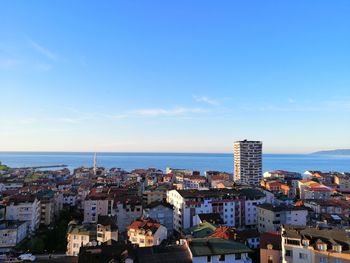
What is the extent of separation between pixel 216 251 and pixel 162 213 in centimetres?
2043

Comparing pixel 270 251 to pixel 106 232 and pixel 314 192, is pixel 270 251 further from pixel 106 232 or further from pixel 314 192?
pixel 314 192

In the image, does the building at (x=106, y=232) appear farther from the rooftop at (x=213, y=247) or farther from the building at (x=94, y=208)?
the building at (x=94, y=208)

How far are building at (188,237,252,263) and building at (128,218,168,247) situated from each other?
8565 millimetres

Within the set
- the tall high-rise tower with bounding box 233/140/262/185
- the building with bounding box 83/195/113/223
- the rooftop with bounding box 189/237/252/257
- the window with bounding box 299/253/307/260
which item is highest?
the tall high-rise tower with bounding box 233/140/262/185

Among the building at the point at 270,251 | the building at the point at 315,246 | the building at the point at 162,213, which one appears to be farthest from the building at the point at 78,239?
the building at the point at 315,246

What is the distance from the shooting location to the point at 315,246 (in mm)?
Answer: 22938

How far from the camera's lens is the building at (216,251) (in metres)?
22.8

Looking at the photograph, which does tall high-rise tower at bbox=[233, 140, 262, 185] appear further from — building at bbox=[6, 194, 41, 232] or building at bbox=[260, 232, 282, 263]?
building at bbox=[260, 232, 282, 263]

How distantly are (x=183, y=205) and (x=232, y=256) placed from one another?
19.2m

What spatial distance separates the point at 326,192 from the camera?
212 ft


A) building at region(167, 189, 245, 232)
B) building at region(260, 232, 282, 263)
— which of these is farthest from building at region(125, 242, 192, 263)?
building at region(167, 189, 245, 232)

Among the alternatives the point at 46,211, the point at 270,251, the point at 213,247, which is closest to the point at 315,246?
the point at 270,251

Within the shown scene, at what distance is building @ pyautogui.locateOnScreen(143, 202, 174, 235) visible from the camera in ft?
139

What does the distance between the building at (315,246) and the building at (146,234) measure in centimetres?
1300
